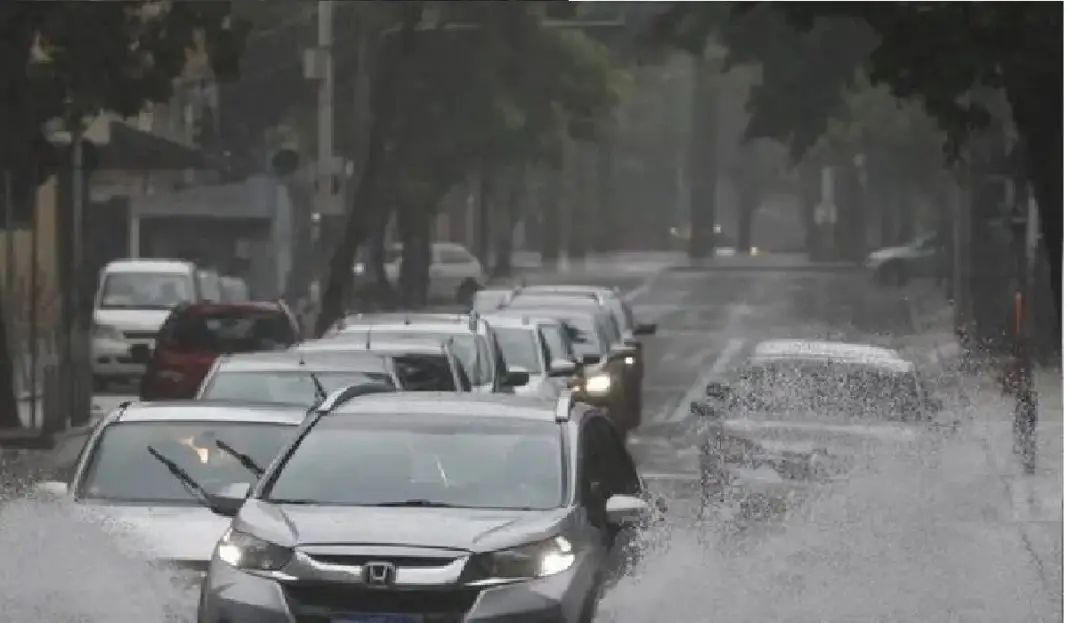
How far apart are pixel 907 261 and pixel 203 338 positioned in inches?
753

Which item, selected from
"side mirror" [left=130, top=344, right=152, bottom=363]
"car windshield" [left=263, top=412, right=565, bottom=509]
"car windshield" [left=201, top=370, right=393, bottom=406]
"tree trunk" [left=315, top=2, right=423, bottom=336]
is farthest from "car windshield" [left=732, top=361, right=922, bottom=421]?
"tree trunk" [left=315, top=2, right=423, bottom=336]

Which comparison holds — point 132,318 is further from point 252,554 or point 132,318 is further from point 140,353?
point 252,554

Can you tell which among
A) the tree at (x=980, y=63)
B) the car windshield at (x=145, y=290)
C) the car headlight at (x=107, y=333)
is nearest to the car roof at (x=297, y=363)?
the tree at (x=980, y=63)

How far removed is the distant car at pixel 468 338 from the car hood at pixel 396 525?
35.6 feet

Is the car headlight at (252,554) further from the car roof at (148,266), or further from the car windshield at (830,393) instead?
the car roof at (148,266)

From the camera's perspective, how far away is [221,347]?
2867 cm

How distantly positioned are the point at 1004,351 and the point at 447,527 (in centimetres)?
2651

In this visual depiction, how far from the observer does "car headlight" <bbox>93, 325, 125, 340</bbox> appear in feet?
109

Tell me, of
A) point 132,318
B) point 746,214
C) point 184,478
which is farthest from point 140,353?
point 746,214

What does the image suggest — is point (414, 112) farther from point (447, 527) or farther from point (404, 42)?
point (447, 527)

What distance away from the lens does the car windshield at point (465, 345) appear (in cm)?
2291

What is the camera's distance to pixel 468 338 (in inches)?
931

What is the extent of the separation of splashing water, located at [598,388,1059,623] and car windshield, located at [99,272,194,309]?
1355 cm

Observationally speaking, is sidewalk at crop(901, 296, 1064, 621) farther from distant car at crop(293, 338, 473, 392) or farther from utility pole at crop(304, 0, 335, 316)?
utility pole at crop(304, 0, 335, 316)
